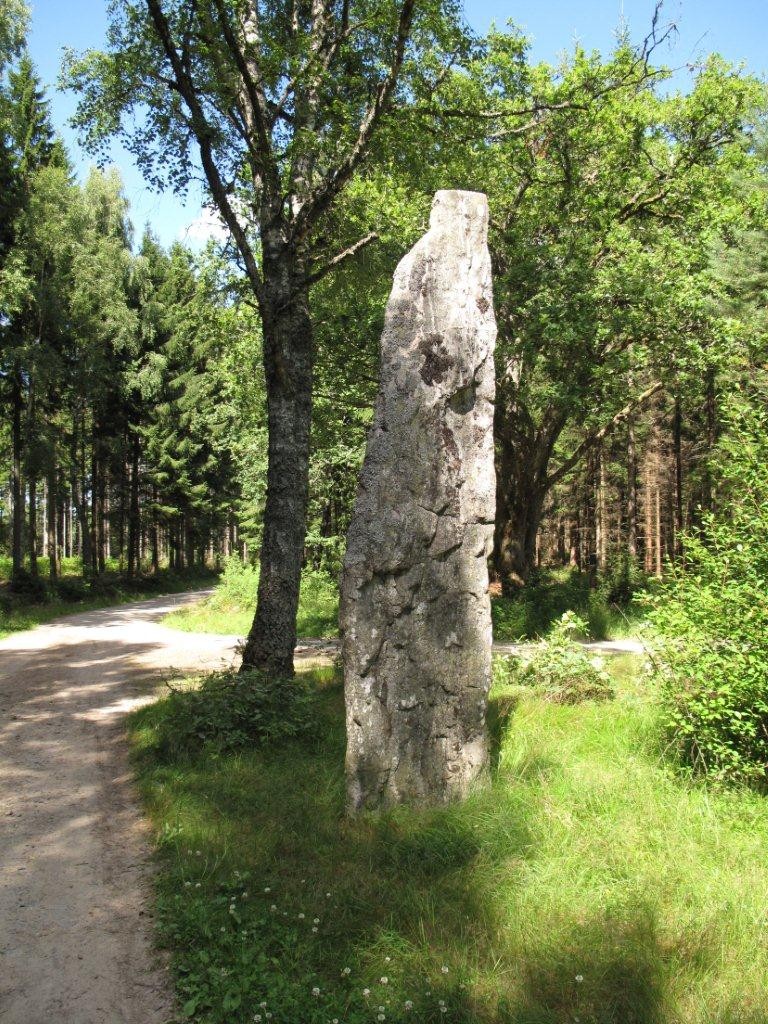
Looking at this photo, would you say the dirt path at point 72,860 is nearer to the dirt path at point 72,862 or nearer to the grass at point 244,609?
the dirt path at point 72,862

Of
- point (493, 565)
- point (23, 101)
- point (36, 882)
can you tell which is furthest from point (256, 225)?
point (23, 101)

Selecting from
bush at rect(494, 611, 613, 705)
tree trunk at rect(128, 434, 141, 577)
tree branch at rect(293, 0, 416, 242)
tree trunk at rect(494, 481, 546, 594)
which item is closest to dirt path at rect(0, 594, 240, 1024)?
bush at rect(494, 611, 613, 705)

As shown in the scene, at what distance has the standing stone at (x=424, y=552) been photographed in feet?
16.7

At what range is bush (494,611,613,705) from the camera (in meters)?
7.55

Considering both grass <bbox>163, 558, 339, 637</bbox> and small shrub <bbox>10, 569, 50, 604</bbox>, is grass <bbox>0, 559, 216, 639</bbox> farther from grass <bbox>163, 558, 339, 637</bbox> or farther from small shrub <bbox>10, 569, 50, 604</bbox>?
grass <bbox>163, 558, 339, 637</bbox>

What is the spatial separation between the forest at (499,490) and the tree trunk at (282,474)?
44 millimetres

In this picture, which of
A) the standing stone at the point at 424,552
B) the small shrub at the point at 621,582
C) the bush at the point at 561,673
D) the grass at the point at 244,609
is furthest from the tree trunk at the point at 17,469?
the standing stone at the point at 424,552

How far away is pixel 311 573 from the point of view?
70.0 feet

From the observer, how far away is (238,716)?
696 centimetres

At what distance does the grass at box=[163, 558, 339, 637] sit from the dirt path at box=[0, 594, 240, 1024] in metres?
5.72

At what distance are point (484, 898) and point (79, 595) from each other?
22300mm

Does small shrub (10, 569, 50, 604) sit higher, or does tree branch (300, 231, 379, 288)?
tree branch (300, 231, 379, 288)

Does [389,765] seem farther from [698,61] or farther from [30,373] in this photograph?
[30,373]

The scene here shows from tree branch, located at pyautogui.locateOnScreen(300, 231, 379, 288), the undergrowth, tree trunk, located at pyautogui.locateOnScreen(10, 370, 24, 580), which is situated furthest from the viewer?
tree trunk, located at pyautogui.locateOnScreen(10, 370, 24, 580)
